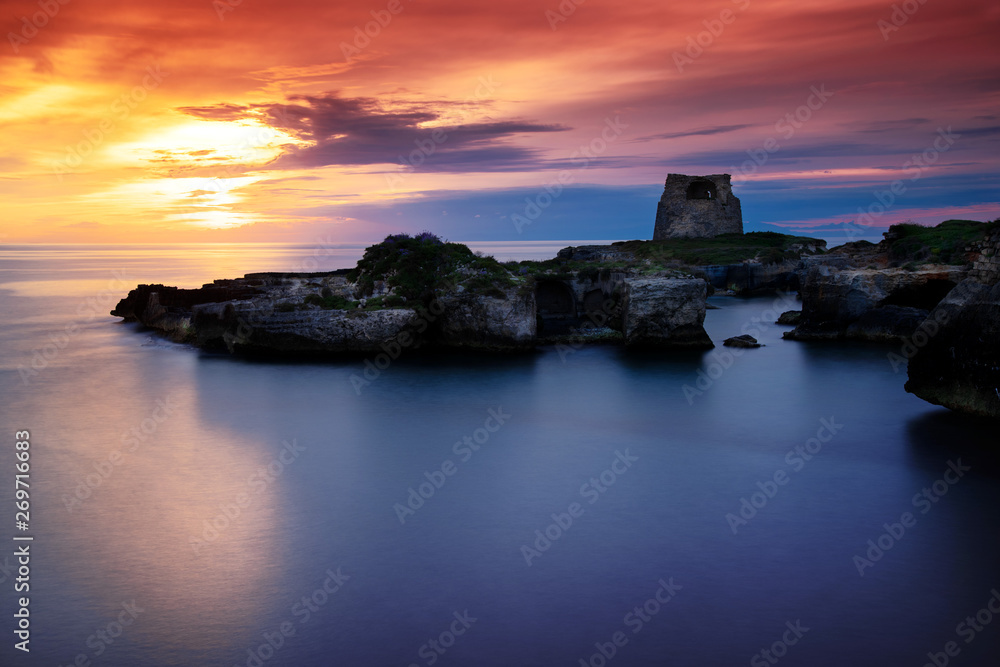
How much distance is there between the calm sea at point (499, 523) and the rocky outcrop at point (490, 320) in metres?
3.78

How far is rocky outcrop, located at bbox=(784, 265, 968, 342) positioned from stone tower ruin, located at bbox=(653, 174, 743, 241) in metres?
49.3

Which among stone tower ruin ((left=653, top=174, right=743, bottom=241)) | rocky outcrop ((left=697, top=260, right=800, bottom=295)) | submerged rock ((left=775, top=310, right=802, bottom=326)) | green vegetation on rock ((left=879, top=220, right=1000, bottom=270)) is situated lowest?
submerged rock ((left=775, top=310, right=802, bottom=326))

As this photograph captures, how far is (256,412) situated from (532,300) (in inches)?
393

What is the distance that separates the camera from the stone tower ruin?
7575cm

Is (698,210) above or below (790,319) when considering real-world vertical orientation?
above

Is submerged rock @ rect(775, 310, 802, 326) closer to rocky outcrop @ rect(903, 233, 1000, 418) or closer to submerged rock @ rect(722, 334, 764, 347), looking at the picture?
submerged rock @ rect(722, 334, 764, 347)

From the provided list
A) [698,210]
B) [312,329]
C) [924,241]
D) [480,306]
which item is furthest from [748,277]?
[312,329]

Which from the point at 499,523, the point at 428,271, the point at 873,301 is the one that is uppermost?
the point at 428,271

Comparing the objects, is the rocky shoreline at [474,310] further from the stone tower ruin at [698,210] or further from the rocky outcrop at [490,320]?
the stone tower ruin at [698,210]

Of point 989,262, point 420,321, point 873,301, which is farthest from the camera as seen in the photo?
point 873,301

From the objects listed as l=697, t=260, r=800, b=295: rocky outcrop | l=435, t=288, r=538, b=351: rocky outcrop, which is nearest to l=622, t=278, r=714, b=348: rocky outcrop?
l=435, t=288, r=538, b=351: rocky outcrop

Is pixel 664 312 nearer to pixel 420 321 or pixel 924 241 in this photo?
pixel 420 321

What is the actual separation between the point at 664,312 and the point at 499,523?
15.0m

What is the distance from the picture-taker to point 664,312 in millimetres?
24078
